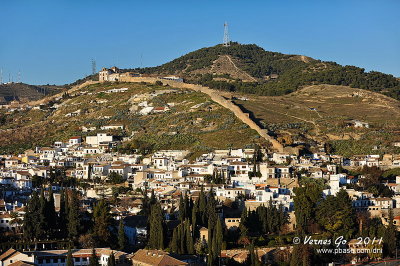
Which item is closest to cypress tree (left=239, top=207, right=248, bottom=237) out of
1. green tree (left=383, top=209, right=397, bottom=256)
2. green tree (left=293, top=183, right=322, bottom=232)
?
green tree (left=293, top=183, right=322, bottom=232)

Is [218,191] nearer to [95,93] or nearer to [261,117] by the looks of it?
[261,117]

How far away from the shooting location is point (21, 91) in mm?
125688

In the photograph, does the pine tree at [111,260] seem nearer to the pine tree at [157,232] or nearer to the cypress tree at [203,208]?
the pine tree at [157,232]

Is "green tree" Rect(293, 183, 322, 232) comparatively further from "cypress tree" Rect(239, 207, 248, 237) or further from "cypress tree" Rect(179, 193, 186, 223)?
"cypress tree" Rect(179, 193, 186, 223)

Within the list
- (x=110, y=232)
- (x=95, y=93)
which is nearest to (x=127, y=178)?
(x=110, y=232)

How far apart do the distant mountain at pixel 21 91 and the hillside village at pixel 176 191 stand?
5765cm

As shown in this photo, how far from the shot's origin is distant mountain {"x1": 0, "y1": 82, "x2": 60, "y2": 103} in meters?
118

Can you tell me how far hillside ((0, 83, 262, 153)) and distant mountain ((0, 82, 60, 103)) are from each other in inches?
→ 1244

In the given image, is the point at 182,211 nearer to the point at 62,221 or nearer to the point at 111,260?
the point at 62,221

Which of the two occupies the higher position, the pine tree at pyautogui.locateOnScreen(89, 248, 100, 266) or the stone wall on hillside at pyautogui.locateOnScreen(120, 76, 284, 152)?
the stone wall on hillside at pyautogui.locateOnScreen(120, 76, 284, 152)

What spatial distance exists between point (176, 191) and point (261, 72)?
7212cm

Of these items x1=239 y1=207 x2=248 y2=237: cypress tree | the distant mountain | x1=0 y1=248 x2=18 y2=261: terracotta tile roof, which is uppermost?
the distant mountain

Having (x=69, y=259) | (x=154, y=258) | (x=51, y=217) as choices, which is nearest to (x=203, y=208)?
(x=154, y=258)

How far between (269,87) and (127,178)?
41.7m
